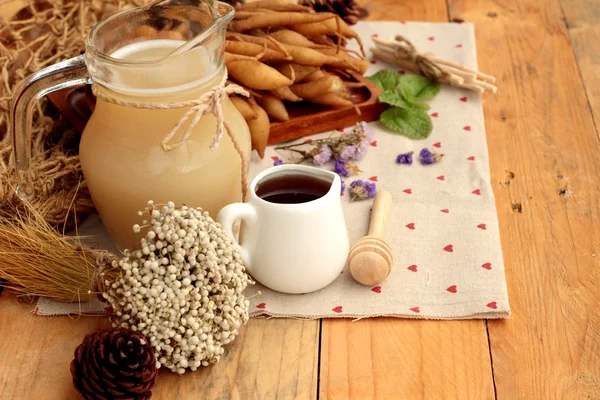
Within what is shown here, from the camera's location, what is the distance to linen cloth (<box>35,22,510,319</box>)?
1.01m

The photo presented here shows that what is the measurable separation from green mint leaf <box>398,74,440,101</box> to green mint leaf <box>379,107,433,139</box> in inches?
2.1

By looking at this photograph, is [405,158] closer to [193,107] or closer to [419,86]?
[419,86]

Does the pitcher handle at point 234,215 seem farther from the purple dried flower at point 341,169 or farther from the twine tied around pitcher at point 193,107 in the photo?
the purple dried flower at point 341,169

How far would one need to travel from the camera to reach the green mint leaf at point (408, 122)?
1.38 metres

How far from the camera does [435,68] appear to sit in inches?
58.7

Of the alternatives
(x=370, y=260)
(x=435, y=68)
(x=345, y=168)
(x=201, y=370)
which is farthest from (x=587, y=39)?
(x=201, y=370)

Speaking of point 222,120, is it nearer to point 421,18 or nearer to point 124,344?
point 124,344

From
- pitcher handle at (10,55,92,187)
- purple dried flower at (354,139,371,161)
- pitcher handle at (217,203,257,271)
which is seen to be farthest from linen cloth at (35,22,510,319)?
pitcher handle at (10,55,92,187)

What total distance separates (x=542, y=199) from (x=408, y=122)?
297 mm

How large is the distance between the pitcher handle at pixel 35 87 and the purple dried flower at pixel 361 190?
0.45 metres

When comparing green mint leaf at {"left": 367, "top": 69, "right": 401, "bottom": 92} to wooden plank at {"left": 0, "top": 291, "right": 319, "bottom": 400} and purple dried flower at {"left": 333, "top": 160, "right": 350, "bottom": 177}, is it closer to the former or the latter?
purple dried flower at {"left": 333, "top": 160, "right": 350, "bottom": 177}

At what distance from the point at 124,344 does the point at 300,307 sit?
25 cm

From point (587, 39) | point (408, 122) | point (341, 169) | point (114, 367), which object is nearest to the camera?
point (114, 367)

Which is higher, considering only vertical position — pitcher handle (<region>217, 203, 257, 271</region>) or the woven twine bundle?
pitcher handle (<region>217, 203, 257, 271</region>)
